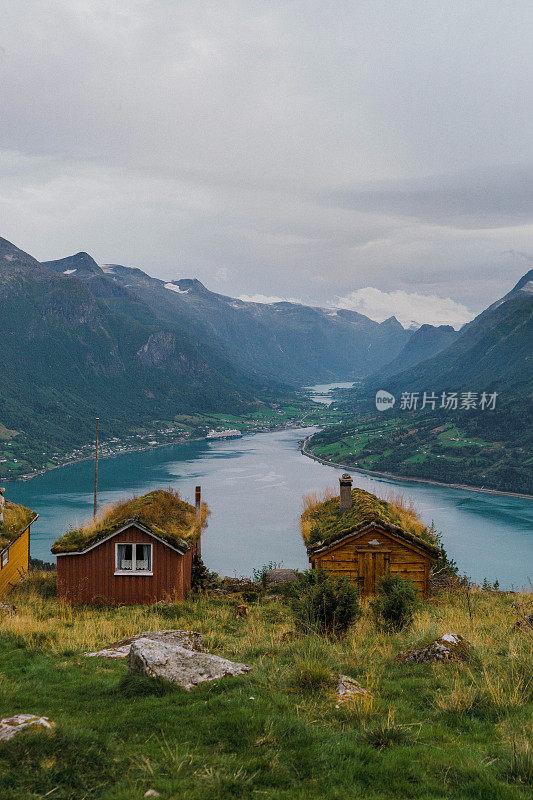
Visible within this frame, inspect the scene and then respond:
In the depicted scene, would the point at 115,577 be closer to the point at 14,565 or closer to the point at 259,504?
the point at 14,565

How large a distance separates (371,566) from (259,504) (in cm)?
9368

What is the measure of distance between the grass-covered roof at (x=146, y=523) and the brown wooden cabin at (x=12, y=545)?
6932mm

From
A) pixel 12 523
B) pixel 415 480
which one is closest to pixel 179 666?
pixel 12 523

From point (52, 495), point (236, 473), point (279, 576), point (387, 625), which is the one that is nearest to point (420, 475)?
point (236, 473)

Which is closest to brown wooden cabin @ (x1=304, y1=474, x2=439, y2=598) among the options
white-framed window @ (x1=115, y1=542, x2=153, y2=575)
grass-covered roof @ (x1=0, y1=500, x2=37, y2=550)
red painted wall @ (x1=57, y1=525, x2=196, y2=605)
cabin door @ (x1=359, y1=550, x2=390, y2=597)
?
cabin door @ (x1=359, y1=550, x2=390, y2=597)

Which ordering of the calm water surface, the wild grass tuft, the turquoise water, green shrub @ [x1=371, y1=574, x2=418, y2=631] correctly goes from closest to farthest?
the wild grass tuft → green shrub @ [x1=371, y1=574, x2=418, y2=631] → the calm water surface → the turquoise water

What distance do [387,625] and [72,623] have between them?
371 inches

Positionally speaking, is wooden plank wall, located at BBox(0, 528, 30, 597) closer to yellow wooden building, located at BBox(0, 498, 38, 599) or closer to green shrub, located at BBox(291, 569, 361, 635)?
yellow wooden building, located at BBox(0, 498, 38, 599)

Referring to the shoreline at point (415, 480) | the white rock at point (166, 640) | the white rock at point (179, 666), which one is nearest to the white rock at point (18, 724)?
the white rock at point (179, 666)

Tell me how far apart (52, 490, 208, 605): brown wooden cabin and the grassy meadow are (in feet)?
33.9

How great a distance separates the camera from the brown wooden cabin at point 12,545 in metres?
28.4

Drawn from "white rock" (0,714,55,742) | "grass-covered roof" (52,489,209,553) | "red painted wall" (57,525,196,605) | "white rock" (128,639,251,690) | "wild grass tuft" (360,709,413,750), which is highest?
"white rock" (0,714,55,742)

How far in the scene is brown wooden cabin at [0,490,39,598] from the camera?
2841cm

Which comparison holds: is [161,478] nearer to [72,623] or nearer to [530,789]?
[72,623]
